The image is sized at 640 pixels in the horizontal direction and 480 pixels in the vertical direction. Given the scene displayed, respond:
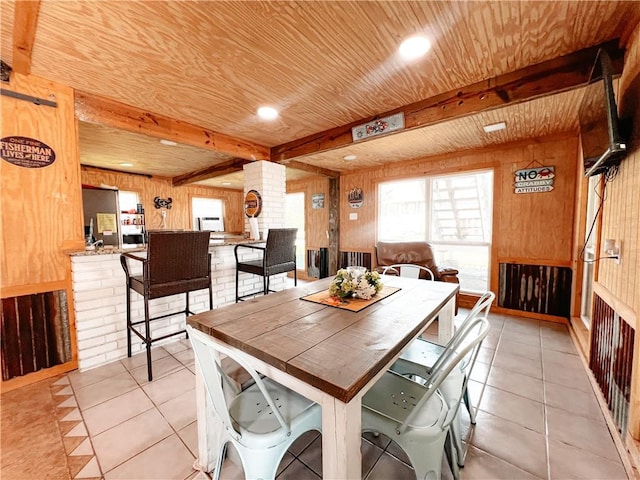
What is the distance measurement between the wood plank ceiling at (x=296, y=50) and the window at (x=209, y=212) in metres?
4.12

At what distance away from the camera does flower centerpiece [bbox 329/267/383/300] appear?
5.46 ft

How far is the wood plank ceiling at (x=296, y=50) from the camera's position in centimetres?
143

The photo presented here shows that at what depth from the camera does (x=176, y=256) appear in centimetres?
218

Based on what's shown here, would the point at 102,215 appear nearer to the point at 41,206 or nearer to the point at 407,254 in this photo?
the point at 41,206

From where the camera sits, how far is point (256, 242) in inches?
132

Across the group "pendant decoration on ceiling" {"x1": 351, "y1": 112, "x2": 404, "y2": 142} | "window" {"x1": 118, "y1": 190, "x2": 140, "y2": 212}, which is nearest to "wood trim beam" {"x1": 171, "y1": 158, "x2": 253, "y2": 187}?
"window" {"x1": 118, "y1": 190, "x2": 140, "y2": 212}

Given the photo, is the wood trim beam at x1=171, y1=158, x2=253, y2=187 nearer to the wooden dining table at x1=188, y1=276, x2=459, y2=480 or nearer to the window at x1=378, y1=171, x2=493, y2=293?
the window at x1=378, y1=171, x2=493, y2=293

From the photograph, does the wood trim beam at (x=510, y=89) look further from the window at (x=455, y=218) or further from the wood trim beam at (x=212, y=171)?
the wood trim beam at (x=212, y=171)

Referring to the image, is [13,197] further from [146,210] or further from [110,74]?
[146,210]

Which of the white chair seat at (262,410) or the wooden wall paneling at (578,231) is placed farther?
the wooden wall paneling at (578,231)

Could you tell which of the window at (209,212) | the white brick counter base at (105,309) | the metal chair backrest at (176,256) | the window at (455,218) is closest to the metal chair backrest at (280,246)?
the metal chair backrest at (176,256)

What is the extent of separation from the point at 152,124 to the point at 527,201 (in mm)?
4463

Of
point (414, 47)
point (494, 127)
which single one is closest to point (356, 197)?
point (494, 127)

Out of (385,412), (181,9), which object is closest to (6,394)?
(385,412)
